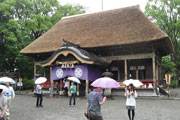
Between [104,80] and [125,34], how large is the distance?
1143 cm

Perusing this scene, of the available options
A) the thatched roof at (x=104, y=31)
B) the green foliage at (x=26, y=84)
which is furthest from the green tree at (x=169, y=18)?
the green foliage at (x=26, y=84)

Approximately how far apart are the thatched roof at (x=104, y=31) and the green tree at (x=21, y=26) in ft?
14.4

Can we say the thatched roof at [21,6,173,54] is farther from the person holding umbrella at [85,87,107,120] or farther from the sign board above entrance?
the person holding umbrella at [85,87,107,120]

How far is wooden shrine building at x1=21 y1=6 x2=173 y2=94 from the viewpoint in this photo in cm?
1578

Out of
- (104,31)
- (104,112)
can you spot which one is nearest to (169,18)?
(104,31)

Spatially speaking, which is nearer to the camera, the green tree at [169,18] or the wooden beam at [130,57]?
the wooden beam at [130,57]

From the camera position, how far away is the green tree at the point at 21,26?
2547 cm

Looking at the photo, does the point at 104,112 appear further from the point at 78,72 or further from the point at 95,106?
the point at 78,72

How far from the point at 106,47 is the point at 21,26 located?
14.6 m

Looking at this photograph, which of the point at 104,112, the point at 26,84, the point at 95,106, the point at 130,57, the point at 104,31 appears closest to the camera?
the point at 95,106

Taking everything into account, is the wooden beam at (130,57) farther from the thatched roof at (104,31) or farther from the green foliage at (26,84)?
the green foliage at (26,84)

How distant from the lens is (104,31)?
18.5m

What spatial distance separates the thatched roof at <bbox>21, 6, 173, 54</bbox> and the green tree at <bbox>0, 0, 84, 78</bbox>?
4375 millimetres

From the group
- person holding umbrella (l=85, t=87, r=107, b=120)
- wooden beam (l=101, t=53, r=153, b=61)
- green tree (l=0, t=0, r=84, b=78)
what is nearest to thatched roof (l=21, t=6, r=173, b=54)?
wooden beam (l=101, t=53, r=153, b=61)
